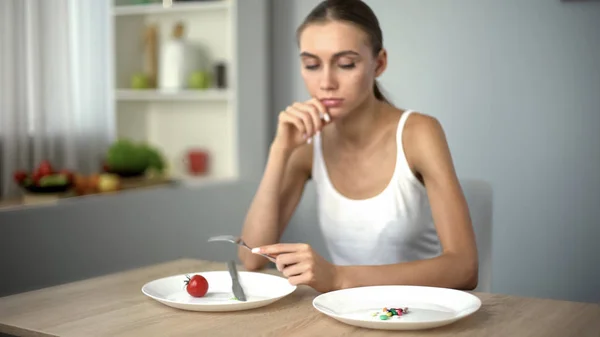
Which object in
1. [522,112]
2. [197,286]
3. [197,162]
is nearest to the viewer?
[197,286]

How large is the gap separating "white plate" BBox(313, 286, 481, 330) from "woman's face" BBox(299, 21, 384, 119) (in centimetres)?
56

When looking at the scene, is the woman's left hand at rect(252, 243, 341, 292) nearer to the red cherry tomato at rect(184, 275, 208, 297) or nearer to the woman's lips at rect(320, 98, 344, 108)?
the red cherry tomato at rect(184, 275, 208, 297)

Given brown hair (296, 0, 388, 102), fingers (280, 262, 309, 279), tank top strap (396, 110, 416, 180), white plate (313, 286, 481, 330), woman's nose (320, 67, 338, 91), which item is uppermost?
brown hair (296, 0, 388, 102)

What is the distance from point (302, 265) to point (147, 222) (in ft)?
4.18

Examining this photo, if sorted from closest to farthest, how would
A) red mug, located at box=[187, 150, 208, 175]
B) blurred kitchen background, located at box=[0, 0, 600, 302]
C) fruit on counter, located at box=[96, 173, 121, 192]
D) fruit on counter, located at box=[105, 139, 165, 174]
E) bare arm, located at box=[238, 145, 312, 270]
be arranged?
bare arm, located at box=[238, 145, 312, 270], blurred kitchen background, located at box=[0, 0, 600, 302], fruit on counter, located at box=[96, 173, 121, 192], fruit on counter, located at box=[105, 139, 165, 174], red mug, located at box=[187, 150, 208, 175]

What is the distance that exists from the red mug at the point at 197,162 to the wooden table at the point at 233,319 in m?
3.30

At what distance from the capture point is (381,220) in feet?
6.28

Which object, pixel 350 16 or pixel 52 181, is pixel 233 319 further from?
pixel 52 181

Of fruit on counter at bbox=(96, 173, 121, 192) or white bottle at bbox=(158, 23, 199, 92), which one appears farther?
white bottle at bbox=(158, 23, 199, 92)

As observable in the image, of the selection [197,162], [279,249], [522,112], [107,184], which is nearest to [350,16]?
[279,249]

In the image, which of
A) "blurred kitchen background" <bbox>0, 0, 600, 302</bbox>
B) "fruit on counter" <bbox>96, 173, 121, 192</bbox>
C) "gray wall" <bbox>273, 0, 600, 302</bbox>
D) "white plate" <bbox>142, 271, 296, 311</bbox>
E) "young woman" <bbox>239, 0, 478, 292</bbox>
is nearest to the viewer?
"white plate" <bbox>142, 271, 296, 311</bbox>

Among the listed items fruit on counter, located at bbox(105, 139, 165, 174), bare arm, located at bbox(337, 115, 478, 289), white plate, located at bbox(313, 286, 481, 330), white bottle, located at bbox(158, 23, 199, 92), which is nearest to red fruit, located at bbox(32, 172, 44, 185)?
fruit on counter, located at bbox(105, 139, 165, 174)

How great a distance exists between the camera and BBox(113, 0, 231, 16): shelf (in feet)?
14.8

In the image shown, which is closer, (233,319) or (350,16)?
(233,319)
